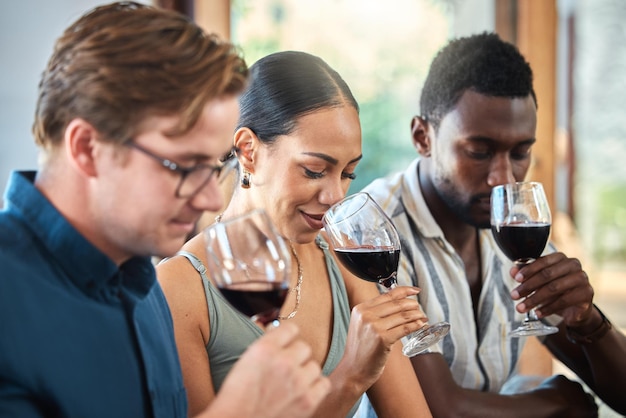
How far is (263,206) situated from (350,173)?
0.20 metres

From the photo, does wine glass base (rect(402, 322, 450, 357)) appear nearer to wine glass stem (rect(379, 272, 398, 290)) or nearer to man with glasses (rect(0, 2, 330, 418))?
wine glass stem (rect(379, 272, 398, 290))

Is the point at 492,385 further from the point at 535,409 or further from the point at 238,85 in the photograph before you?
the point at 238,85

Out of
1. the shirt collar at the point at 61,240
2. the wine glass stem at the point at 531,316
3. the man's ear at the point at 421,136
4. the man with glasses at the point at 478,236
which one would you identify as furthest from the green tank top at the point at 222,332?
the man's ear at the point at 421,136

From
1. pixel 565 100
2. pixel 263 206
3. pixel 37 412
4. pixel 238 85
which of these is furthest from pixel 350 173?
pixel 565 100

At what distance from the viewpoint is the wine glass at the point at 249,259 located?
3.40 ft

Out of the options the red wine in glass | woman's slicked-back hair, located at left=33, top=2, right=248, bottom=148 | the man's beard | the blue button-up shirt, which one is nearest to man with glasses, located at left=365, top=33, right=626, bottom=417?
the man's beard

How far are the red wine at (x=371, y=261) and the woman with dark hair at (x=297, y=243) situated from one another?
0.11 m

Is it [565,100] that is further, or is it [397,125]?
[565,100]

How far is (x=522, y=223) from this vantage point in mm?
1742

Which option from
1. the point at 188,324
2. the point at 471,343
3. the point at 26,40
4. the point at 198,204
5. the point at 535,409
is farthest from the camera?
the point at 26,40

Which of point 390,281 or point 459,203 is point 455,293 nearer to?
point 459,203

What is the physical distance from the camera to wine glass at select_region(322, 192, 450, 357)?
1.46 meters

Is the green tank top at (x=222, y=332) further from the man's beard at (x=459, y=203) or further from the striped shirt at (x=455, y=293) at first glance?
the man's beard at (x=459, y=203)

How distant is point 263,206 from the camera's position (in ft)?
5.24
